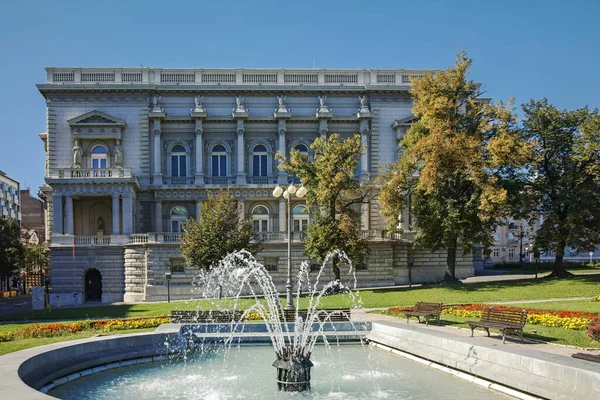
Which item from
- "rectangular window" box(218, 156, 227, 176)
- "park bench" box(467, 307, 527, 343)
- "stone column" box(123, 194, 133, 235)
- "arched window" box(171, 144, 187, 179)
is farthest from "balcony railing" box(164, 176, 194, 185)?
"park bench" box(467, 307, 527, 343)

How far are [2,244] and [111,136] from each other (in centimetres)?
1835

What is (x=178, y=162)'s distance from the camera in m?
48.0

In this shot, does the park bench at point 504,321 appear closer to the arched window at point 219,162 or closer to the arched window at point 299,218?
the arched window at point 299,218

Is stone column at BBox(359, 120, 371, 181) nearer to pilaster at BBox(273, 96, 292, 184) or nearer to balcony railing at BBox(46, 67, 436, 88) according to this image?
balcony railing at BBox(46, 67, 436, 88)

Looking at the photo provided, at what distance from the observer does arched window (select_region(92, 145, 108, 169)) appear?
46.4 meters

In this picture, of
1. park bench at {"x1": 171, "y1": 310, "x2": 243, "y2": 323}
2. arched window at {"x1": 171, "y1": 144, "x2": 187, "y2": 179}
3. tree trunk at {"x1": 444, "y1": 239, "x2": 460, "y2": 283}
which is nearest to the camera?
park bench at {"x1": 171, "y1": 310, "x2": 243, "y2": 323}

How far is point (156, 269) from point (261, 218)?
33.5 ft

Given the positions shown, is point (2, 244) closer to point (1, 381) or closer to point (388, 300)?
point (388, 300)

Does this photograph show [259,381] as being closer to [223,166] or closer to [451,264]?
[451,264]

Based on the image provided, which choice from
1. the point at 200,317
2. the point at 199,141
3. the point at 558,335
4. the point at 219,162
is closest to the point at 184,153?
the point at 199,141

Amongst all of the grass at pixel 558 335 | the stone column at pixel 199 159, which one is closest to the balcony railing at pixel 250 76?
the stone column at pixel 199 159

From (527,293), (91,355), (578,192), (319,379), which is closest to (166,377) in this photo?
(91,355)

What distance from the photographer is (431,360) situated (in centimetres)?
1652

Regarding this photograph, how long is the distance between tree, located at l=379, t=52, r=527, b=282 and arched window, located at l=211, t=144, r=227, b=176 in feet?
51.2
